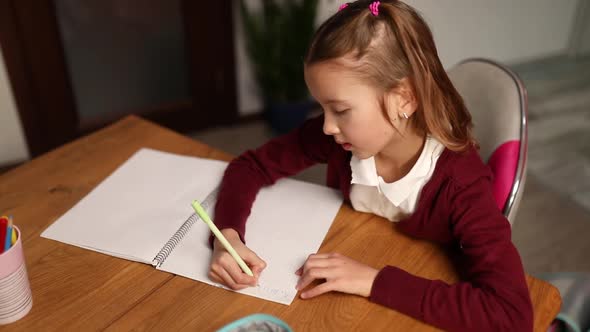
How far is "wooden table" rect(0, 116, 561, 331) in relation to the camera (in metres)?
0.73

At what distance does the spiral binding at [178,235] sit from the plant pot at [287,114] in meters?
1.67

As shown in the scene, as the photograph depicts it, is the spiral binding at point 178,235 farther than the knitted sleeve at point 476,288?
Yes

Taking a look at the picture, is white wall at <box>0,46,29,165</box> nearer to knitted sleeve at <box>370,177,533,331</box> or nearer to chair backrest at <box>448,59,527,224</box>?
chair backrest at <box>448,59,527,224</box>

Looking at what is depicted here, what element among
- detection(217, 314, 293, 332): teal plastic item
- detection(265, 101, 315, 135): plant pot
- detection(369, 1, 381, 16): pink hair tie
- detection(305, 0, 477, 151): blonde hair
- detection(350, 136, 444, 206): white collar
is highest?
detection(369, 1, 381, 16): pink hair tie

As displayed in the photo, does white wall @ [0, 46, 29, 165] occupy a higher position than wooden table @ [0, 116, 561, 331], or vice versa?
wooden table @ [0, 116, 561, 331]

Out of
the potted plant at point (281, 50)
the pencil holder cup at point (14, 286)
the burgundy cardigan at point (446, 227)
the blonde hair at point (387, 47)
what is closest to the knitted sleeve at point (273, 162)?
the burgundy cardigan at point (446, 227)

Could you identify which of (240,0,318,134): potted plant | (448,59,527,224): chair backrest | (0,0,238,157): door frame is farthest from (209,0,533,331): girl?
(0,0,238,157): door frame

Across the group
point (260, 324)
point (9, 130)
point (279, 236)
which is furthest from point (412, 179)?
point (9, 130)

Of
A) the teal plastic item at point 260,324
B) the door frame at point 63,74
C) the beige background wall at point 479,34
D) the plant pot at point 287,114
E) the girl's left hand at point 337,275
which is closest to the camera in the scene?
the teal plastic item at point 260,324

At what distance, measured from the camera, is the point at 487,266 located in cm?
77

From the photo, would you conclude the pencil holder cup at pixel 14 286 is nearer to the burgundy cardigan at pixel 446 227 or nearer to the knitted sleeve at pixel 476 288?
the burgundy cardigan at pixel 446 227

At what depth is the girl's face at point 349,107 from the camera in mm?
Result: 810

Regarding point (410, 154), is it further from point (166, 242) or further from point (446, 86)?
point (166, 242)

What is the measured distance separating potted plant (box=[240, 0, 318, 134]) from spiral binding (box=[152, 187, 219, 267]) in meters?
1.52
